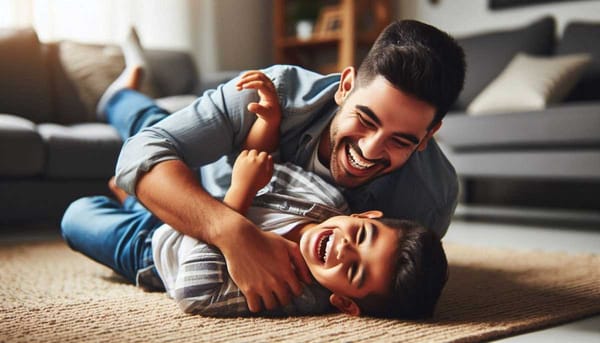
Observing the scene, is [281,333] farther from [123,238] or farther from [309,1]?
[309,1]

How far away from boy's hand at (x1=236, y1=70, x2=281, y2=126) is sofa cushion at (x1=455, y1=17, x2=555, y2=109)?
231 cm

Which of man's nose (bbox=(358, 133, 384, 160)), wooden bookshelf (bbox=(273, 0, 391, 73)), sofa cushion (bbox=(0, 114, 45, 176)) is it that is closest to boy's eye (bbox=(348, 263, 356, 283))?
man's nose (bbox=(358, 133, 384, 160))

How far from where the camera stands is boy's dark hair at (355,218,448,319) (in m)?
1.08

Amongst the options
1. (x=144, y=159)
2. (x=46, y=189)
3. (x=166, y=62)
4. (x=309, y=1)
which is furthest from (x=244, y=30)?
(x=144, y=159)

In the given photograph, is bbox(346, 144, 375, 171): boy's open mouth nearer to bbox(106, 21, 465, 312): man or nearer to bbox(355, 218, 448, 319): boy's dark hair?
bbox(106, 21, 465, 312): man

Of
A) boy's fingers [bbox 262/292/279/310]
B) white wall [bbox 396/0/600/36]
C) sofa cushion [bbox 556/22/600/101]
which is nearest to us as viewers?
boy's fingers [bbox 262/292/279/310]

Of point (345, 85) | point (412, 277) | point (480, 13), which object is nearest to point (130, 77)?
point (345, 85)

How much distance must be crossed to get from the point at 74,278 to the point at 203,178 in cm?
41

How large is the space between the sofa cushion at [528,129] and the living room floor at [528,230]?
0.35 metres

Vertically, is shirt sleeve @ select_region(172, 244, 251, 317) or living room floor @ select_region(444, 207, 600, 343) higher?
shirt sleeve @ select_region(172, 244, 251, 317)

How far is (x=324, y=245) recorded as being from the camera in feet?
3.84

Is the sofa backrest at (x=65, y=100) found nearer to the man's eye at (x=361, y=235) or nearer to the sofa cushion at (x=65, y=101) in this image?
the sofa cushion at (x=65, y=101)

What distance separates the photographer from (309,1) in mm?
4520

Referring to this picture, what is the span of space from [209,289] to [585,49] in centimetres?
263
